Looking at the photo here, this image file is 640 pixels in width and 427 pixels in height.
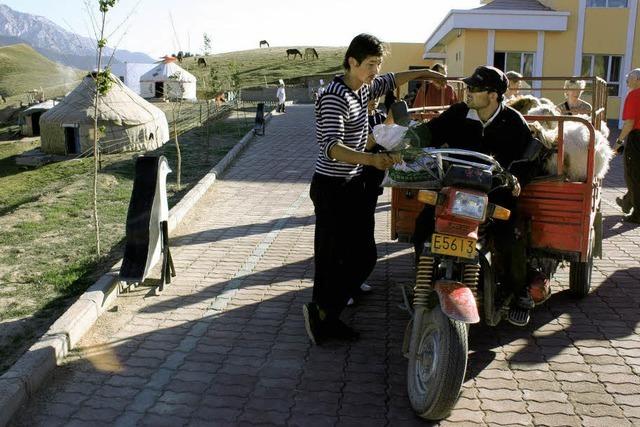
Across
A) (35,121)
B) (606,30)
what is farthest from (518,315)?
(35,121)

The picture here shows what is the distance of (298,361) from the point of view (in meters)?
4.18

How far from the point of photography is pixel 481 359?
4.19m

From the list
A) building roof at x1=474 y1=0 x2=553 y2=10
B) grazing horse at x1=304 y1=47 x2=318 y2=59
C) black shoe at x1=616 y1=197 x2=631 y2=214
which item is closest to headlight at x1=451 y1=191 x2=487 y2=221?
black shoe at x1=616 y1=197 x2=631 y2=214

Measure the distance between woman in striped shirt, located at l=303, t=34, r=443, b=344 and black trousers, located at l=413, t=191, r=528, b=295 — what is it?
484 millimetres

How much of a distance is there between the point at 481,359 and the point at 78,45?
30.4ft

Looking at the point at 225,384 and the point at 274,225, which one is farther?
the point at 274,225

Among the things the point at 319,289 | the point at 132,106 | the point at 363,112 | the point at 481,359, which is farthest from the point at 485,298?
the point at 132,106

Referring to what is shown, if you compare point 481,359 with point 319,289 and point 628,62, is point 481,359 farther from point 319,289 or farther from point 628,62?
point 628,62

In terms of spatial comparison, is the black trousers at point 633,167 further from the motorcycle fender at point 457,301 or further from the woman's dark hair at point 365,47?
the motorcycle fender at point 457,301

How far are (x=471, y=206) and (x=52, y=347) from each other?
2.79m

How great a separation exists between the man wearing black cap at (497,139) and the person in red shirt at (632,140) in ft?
13.8

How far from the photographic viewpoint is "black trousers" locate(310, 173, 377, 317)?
4.23 m

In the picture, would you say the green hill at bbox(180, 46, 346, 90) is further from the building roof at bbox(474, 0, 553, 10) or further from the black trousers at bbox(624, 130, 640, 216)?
the black trousers at bbox(624, 130, 640, 216)

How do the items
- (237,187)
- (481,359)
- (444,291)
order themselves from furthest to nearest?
1. (237,187)
2. (481,359)
3. (444,291)
